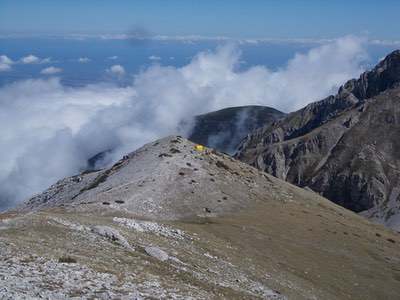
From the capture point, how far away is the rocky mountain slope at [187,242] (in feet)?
82.1

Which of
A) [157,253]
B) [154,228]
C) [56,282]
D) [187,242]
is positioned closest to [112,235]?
[157,253]

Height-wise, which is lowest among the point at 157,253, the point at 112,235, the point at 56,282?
the point at 157,253

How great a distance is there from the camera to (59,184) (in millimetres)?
96000

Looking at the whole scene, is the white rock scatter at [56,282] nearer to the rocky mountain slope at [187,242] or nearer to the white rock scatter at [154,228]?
the rocky mountain slope at [187,242]

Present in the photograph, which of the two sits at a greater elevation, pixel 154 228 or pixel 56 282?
pixel 56 282

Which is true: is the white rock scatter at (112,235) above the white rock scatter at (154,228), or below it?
above

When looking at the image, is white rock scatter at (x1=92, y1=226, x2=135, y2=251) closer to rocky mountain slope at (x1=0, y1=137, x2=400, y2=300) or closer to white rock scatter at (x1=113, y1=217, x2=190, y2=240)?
rocky mountain slope at (x1=0, y1=137, x2=400, y2=300)

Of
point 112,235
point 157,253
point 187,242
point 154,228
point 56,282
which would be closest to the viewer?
point 56,282

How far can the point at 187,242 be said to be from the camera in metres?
40.2

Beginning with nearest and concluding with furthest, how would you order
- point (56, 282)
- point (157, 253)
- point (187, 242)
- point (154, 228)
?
point (56, 282) → point (157, 253) → point (187, 242) → point (154, 228)

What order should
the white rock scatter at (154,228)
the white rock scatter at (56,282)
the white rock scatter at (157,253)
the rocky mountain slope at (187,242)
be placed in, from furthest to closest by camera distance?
the white rock scatter at (154,228)
the white rock scatter at (157,253)
the rocky mountain slope at (187,242)
the white rock scatter at (56,282)

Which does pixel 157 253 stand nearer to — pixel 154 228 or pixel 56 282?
pixel 154 228

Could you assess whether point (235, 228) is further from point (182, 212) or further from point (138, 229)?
point (138, 229)

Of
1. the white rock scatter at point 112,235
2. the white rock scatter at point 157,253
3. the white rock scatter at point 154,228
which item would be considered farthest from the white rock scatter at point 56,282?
the white rock scatter at point 154,228
